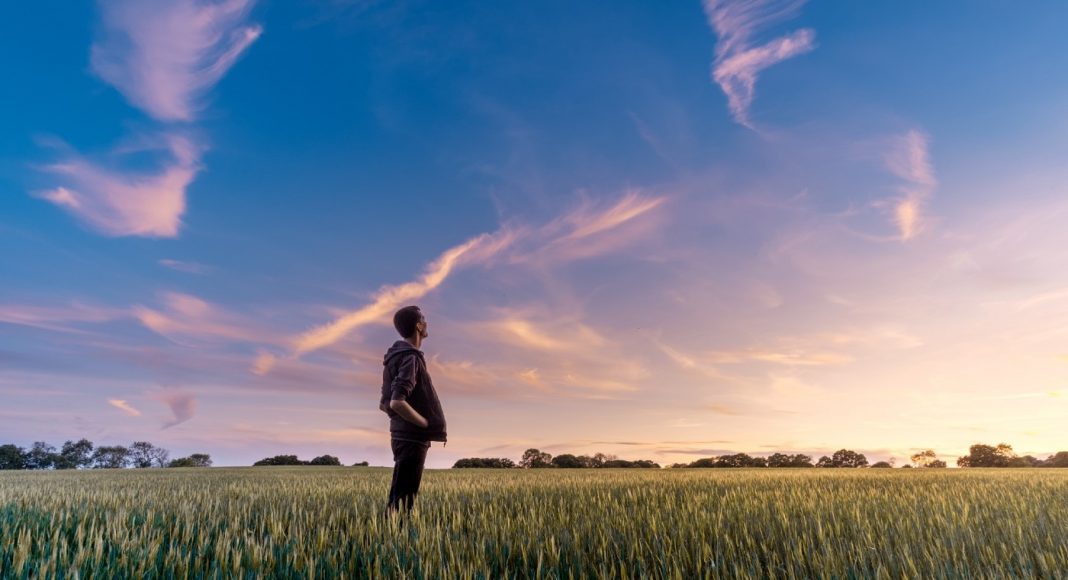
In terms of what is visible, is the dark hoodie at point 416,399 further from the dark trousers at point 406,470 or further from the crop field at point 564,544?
the crop field at point 564,544

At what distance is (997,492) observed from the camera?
9.51 meters

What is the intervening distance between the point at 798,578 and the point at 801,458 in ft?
124

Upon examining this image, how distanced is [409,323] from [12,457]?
255 feet

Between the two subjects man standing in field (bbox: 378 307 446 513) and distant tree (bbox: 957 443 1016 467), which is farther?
distant tree (bbox: 957 443 1016 467)

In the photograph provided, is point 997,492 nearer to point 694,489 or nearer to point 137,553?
point 694,489

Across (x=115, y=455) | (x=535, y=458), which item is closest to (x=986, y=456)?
(x=535, y=458)

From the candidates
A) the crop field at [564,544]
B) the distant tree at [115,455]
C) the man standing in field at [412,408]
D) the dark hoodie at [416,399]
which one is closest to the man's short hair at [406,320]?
the man standing in field at [412,408]

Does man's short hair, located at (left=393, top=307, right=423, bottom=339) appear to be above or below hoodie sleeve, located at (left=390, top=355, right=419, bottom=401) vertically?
above

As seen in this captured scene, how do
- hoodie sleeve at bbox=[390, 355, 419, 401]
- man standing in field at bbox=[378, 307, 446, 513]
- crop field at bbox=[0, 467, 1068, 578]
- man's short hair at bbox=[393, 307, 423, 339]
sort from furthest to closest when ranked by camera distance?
man's short hair at bbox=[393, 307, 423, 339] → man standing in field at bbox=[378, 307, 446, 513] → hoodie sleeve at bbox=[390, 355, 419, 401] → crop field at bbox=[0, 467, 1068, 578]

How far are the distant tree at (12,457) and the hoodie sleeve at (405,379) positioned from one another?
76.2 metres

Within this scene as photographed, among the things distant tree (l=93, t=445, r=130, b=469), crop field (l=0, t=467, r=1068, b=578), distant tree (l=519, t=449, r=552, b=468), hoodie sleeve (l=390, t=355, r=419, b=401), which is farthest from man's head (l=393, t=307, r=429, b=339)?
distant tree (l=93, t=445, r=130, b=469)

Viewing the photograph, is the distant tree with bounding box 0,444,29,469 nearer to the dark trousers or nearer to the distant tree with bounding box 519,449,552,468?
the distant tree with bounding box 519,449,552,468

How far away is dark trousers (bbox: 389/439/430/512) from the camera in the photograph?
5.93m

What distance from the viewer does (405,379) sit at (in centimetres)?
568
